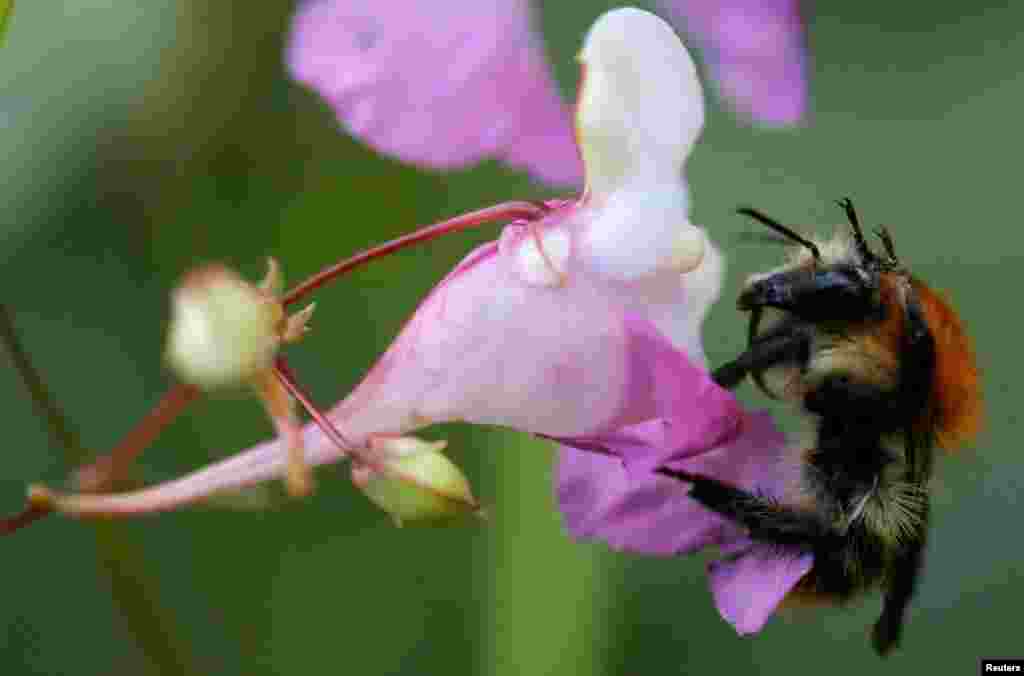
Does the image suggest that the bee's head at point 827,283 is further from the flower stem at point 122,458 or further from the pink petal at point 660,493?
the flower stem at point 122,458

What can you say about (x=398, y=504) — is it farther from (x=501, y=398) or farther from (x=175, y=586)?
(x=175, y=586)

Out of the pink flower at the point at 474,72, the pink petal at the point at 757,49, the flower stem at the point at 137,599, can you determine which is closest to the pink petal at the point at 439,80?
the pink flower at the point at 474,72

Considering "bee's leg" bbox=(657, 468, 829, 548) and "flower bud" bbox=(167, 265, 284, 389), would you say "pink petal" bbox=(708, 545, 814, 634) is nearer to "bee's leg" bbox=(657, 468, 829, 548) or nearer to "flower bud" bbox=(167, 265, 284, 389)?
"bee's leg" bbox=(657, 468, 829, 548)

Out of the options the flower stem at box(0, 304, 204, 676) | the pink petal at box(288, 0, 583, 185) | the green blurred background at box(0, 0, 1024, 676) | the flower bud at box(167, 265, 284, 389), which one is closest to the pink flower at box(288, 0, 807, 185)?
the pink petal at box(288, 0, 583, 185)

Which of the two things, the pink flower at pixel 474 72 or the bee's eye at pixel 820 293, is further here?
the pink flower at pixel 474 72

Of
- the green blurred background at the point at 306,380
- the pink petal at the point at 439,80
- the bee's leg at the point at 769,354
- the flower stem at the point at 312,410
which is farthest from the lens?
the green blurred background at the point at 306,380

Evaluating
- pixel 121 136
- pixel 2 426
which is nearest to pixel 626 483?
pixel 121 136
